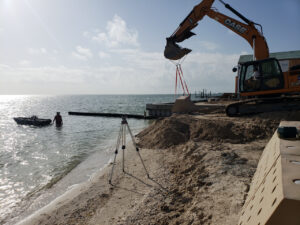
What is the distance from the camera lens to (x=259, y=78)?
1066 cm

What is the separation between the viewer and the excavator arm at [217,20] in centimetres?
1205

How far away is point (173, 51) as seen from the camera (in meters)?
13.4

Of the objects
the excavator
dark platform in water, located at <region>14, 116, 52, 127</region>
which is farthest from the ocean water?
the excavator

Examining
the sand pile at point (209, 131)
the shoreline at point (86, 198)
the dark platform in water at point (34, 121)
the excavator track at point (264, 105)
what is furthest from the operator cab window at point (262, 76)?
the dark platform in water at point (34, 121)

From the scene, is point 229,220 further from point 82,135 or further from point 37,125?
point 37,125

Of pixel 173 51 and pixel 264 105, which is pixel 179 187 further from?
pixel 173 51

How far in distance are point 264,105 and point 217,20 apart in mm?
6356

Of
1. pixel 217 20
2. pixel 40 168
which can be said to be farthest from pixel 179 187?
pixel 217 20

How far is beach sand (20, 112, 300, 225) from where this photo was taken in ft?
14.5

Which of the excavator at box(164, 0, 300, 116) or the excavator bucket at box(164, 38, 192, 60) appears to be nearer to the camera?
the excavator at box(164, 0, 300, 116)

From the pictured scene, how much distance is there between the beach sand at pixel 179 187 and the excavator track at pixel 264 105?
2.14 ft

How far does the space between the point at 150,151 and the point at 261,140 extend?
5232 millimetres

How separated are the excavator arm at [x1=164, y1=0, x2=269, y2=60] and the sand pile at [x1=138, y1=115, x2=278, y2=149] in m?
4.46

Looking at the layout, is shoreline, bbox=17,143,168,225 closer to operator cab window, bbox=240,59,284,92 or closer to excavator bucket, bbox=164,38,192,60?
operator cab window, bbox=240,59,284,92
